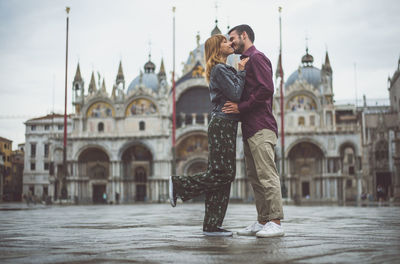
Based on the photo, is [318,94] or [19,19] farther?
[318,94]

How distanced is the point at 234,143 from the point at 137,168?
39719mm

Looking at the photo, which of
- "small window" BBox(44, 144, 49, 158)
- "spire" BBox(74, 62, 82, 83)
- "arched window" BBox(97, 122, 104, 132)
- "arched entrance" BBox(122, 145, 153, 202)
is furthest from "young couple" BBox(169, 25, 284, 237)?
"small window" BBox(44, 144, 49, 158)

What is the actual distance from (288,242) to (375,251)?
0.77 meters

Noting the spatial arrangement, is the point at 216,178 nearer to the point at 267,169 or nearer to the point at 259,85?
the point at 267,169

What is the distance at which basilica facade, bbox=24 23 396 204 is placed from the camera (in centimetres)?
3975

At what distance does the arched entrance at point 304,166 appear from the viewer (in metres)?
40.7

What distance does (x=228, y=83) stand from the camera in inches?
182

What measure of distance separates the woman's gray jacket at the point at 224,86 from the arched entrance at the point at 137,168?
3883 centimetres

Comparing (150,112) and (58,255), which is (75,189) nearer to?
(150,112)

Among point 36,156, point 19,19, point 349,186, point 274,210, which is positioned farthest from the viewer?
point 36,156

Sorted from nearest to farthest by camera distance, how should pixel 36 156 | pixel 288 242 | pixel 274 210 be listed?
pixel 288 242, pixel 274 210, pixel 36 156

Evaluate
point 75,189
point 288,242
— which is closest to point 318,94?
point 75,189

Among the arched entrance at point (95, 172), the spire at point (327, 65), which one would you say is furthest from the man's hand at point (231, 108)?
the spire at point (327, 65)

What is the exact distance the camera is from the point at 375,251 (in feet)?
9.99
